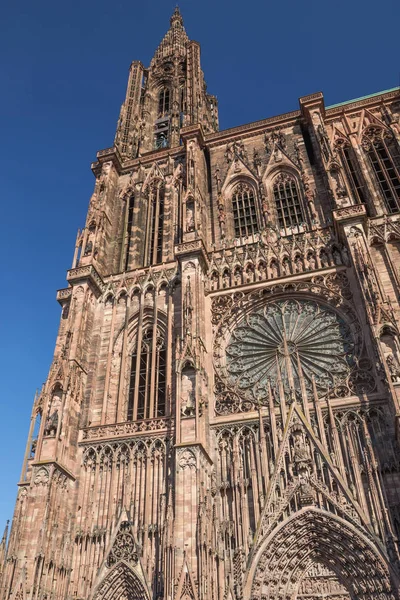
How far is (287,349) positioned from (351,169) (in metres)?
9.66

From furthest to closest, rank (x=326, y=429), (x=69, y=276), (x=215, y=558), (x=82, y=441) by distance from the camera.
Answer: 1. (x=69, y=276)
2. (x=82, y=441)
3. (x=326, y=429)
4. (x=215, y=558)

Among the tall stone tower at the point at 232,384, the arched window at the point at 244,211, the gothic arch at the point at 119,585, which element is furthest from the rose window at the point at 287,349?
the gothic arch at the point at 119,585

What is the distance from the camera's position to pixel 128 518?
51.9 feet

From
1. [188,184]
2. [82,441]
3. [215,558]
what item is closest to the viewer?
[215,558]

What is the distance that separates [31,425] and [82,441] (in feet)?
6.13

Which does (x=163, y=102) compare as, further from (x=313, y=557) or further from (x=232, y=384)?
(x=313, y=557)

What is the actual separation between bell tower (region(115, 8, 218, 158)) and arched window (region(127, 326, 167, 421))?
42.0 feet

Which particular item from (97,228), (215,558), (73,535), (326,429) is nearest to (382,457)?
(326,429)

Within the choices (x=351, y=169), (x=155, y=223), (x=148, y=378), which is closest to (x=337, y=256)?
(x=351, y=169)

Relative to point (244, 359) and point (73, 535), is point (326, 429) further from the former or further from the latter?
point (73, 535)

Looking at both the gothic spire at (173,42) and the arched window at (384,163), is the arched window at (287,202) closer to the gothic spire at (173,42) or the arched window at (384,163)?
the arched window at (384,163)

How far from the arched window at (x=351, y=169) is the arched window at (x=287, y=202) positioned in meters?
2.26

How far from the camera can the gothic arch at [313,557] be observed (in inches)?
523

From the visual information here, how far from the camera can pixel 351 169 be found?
23.2m
